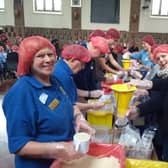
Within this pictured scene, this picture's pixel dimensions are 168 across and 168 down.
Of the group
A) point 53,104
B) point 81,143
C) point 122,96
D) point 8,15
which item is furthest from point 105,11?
point 81,143

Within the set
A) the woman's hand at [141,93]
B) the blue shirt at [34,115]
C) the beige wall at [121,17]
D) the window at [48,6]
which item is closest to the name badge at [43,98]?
the blue shirt at [34,115]

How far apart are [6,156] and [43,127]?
208 cm

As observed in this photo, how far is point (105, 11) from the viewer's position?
8445 millimetres

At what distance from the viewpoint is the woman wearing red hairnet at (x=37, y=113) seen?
1.15m

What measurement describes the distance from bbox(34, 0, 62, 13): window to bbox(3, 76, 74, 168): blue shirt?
7805 millimetres

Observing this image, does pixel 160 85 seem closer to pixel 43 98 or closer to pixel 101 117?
pixel 101 117

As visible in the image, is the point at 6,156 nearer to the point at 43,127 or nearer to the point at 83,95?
the point at 83,95

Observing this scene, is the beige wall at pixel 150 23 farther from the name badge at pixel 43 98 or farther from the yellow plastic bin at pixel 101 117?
the name badge at pixel 43 98

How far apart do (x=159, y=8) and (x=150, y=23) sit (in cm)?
53

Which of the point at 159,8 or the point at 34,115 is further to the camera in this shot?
the point at 159,8

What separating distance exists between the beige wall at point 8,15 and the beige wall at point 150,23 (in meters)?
3.99

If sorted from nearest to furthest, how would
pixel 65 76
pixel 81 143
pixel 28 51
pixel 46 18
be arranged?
1. pixel 81 143
2. pixel 28 51
3. pixel 65 76
4. pixel 46 18

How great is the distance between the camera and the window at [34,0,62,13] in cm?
873

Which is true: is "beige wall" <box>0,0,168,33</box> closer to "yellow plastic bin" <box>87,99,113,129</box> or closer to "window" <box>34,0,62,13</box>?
"window" <box>34,0,62,13</box>
